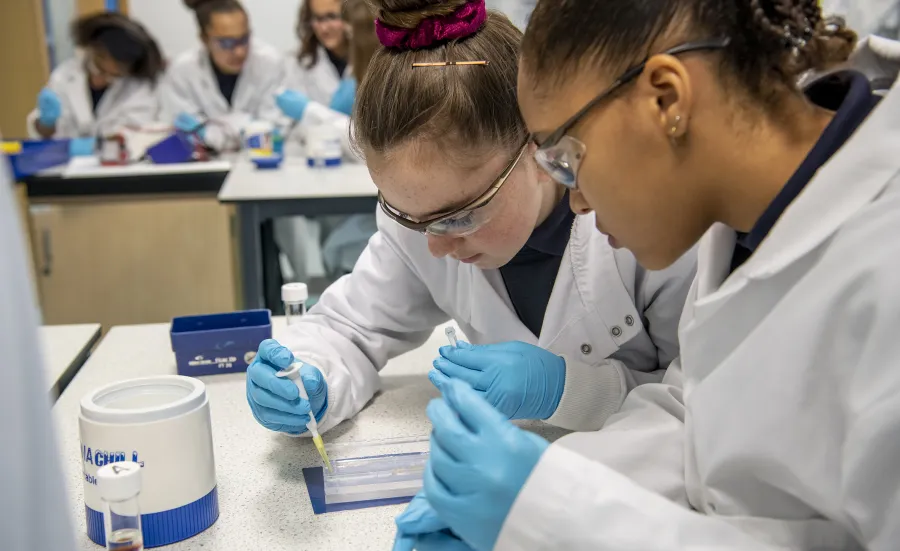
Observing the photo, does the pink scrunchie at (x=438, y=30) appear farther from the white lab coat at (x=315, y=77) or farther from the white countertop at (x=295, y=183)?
the white lab coat at (x=315, y=77)

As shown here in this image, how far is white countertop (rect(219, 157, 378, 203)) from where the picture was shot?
3.02 m

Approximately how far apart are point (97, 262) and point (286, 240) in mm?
898

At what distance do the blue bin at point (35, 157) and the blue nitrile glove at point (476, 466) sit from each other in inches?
131

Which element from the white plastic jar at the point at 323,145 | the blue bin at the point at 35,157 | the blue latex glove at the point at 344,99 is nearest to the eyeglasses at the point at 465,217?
the white plastic jar at the point at 323,145

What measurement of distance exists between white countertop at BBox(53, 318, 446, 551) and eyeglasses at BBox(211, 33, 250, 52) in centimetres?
352

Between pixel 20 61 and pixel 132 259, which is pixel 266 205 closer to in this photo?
pixel 132 259

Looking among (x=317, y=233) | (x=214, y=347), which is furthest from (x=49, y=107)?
(x=214, y=347)

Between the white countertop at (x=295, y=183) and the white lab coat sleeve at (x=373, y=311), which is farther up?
the white lab coat sleeve at (x=373, y=311)

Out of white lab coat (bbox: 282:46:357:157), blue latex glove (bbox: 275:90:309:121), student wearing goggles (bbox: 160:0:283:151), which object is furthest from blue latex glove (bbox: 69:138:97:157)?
white lab coat (bbox: 282:46:357:157)

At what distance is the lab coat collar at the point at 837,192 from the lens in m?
0.71

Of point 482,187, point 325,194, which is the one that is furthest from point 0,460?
point 325,194

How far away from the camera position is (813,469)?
0.73m

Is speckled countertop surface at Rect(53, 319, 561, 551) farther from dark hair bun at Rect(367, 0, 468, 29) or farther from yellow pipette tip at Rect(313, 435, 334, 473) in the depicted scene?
dark hair bun at Rect(367, 0, 468, 29)

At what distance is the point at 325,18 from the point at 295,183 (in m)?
2.11
